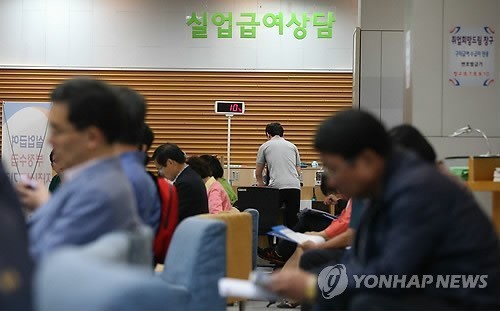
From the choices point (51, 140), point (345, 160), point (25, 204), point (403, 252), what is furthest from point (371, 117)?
point (25, 204)

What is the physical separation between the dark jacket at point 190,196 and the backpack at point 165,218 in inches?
45.1

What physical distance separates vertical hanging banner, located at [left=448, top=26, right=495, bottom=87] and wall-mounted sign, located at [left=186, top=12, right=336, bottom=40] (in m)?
6.30

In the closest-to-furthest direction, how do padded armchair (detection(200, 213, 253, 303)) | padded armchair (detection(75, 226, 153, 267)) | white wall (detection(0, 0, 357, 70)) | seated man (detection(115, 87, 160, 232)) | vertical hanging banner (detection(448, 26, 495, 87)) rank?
padded armchair (detection(75, 226, 153, 267)), seated man (detection(115, 87, 160, 232)), padded armchair (detection(200, 213, 253, 303)), vertical hanging banner (detection(448, 26, 495, 87)), white wall (detection(0, 0, 357, 70))

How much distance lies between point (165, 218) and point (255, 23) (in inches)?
365

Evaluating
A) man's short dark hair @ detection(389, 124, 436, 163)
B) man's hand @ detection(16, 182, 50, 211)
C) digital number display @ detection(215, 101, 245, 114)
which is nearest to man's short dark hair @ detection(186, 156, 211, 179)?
man's short dark hair @ detection(389, 124, 436, 163)

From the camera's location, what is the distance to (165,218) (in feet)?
14.1

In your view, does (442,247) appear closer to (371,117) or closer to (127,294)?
(371,117)

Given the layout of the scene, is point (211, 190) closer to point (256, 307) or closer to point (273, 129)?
point (256, 307)

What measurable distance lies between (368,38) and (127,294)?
8.07m

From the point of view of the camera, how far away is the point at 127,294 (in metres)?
1.44

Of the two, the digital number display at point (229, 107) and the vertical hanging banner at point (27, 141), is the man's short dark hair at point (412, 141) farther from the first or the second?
the digital number display at point (229, 107)

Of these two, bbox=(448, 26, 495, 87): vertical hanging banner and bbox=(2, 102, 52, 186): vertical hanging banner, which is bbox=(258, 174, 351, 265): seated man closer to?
bbox=(448, 26, 495, 87): vertical hanging banner

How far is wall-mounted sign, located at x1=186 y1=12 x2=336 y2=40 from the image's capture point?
13227mm

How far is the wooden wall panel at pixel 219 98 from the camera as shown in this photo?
43.8 feet
